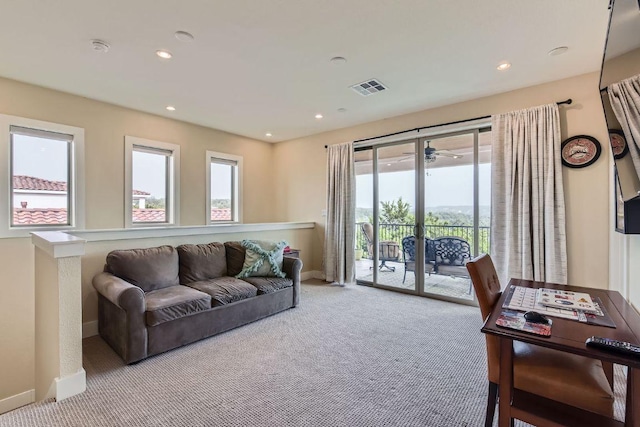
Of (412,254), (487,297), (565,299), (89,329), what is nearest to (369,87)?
(412,254)

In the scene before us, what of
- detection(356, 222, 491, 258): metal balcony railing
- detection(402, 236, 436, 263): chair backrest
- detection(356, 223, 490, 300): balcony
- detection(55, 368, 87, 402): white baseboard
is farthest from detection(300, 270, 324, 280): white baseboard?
detection(55, 368, 87, 402): white baseboard

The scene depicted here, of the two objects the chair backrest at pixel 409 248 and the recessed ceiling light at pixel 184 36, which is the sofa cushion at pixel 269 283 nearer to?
the chair backrest at pixel 409 248

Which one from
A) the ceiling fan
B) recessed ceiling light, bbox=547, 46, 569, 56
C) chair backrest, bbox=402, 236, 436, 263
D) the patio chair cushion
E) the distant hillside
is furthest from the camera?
the patio chair cushion

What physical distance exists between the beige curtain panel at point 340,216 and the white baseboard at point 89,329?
3295 millimetres

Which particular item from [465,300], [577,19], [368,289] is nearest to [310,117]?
[368,289]

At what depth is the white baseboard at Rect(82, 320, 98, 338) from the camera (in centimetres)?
320

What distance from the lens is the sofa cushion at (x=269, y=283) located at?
3578mm

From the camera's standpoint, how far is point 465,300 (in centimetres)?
407

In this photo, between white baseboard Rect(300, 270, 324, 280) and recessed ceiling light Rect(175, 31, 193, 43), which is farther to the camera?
white baseboard Rect(300, 270, 324, 280)

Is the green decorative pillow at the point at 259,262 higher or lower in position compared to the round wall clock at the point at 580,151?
lower

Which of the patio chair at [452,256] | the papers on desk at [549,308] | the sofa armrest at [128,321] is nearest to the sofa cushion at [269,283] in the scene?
the sofa armrest at [128,321]

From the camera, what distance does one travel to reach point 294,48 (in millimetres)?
2697

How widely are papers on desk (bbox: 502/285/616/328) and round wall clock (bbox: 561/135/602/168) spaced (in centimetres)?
211

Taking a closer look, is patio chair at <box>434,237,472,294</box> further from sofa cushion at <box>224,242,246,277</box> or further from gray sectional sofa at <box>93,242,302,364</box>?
sofa cushion at <box>224,242,246,277</box>
